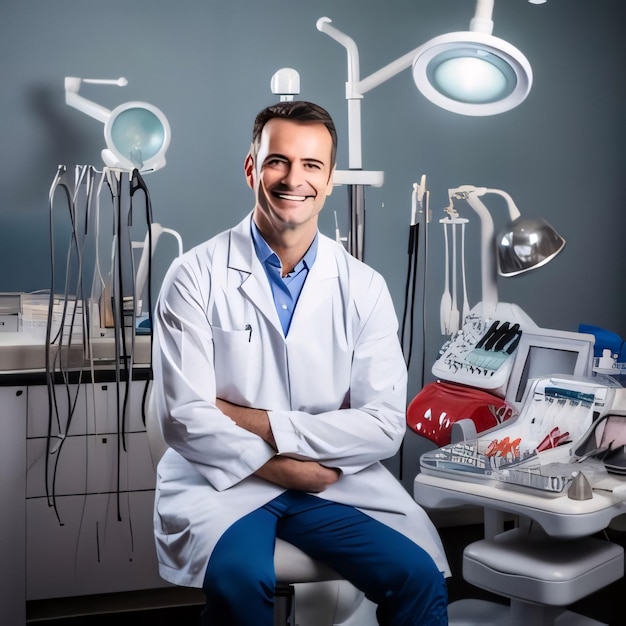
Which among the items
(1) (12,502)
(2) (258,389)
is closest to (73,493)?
(1) (12,502)

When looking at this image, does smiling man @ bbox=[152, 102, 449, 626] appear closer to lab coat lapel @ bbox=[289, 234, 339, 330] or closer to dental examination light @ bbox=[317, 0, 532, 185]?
lab coat lapel @ bbox=[289, 234, 339, 330]

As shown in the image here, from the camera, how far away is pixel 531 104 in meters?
3.27

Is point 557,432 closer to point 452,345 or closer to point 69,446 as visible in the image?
point 452,345

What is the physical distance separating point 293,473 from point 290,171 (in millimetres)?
717

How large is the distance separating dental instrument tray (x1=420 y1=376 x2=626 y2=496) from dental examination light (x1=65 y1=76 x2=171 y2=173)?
1.38 metres

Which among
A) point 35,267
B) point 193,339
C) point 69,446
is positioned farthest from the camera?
point 35,267

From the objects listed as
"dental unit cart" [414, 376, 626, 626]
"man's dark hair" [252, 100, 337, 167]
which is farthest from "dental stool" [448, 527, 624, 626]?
"man's dark hair" [252, 100, 337, 167]

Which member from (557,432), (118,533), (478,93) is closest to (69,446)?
(118,533)

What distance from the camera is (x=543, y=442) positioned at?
2055 mm

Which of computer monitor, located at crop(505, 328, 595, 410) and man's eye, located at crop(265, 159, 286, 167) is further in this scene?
computer monitor, located at crop(505, 328, 595, 410)

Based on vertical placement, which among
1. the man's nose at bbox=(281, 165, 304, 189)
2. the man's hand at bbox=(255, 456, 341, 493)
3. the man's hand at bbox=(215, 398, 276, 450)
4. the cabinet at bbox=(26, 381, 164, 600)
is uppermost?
the man's nose at bbox=(281, 165, 304, 189)

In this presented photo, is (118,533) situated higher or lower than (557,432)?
lower

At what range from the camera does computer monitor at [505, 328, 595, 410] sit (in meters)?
2.27

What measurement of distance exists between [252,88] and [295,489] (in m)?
1.65
